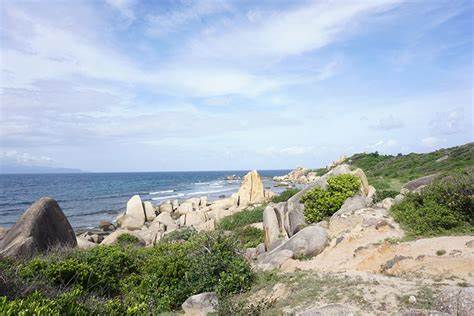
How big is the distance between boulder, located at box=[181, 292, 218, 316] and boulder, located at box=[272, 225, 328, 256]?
14.7 ft

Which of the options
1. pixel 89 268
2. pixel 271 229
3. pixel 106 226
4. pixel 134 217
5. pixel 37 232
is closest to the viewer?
pixel 89 268

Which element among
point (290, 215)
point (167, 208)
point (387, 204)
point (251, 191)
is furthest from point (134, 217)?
point (387, 204)

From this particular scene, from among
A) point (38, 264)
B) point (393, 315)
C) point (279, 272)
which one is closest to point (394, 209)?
point (279, 272)

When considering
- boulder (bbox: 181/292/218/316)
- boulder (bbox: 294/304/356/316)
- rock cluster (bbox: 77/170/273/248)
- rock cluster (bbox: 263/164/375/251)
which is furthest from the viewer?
rock cluster (bbox: 77/170/273/248)

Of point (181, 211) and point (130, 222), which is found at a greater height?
point (181, 211)

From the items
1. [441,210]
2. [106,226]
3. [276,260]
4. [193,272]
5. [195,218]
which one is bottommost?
[106,226]

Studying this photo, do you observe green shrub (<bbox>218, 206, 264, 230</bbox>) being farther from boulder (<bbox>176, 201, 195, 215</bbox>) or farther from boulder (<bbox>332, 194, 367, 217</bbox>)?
boulder (<bbox>176, 201, 195, 215</bbox>)

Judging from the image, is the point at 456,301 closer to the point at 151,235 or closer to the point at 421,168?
the point at 151,235

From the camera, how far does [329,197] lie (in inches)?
731

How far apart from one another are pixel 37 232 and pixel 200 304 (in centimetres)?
1027

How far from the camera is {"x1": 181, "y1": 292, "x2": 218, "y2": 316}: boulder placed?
1009 centimetres

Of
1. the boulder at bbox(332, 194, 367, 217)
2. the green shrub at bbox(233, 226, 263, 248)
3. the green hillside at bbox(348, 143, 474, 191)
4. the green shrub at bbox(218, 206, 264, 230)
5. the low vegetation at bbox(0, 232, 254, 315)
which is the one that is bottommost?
the green shrub at bbox(233, 226, 263, 248)

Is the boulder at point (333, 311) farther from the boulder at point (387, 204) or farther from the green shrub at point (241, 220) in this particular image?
the green shrub at point (241, 220)

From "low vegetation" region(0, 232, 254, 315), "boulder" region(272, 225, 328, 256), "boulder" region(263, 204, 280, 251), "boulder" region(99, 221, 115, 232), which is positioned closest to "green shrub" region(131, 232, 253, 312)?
"low vegetation" region(0, 232, 254, 315)
